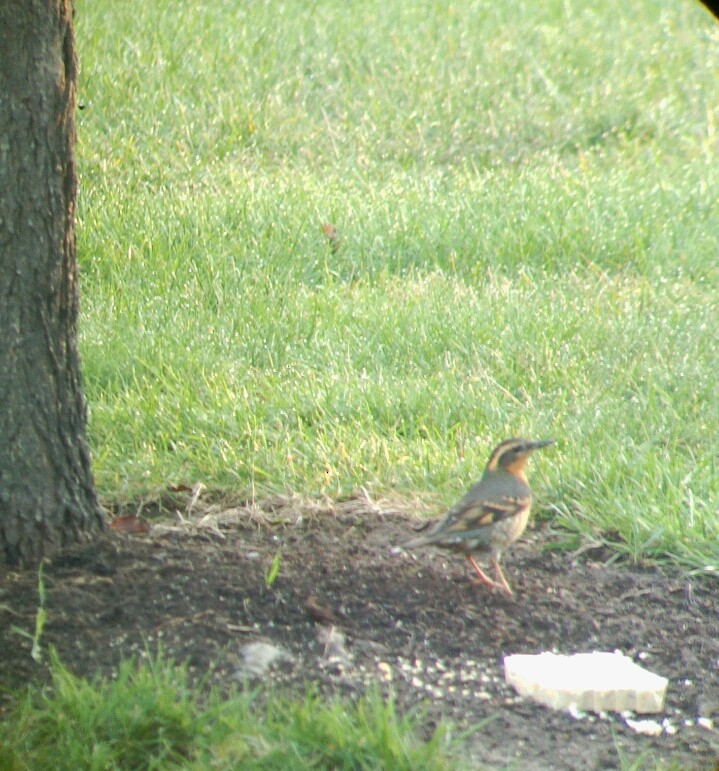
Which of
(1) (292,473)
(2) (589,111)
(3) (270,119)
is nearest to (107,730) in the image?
(1) (292,473)

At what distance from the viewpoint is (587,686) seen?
12.6ft

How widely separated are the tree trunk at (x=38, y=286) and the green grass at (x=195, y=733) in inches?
37.9

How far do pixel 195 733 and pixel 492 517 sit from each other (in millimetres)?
1442

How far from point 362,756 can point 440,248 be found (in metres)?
5.72

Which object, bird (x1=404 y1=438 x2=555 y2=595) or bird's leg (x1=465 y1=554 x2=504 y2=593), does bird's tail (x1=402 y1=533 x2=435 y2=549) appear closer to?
bird (x1=404 y1=438 x2=555 y2=595)

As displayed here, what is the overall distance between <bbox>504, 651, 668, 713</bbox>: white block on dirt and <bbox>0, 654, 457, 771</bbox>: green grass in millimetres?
456

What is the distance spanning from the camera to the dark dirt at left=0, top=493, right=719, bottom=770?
12.4 feet

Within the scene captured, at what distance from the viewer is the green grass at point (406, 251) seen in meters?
5.76

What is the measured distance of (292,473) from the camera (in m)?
5.52

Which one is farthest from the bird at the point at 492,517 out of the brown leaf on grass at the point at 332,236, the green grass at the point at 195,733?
the brown leaf on grass at the point at 332,236

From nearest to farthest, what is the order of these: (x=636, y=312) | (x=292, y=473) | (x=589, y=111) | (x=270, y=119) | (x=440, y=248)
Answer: (x=292, y=473) < (x=636, y=312) < (x=440, y=248) < (x=270, y=119) < (x=589, y=111)

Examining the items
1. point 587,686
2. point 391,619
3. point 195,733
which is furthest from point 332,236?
point 195,733

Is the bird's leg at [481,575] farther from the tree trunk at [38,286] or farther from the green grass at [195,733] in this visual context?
the tree trunk at [38,286]

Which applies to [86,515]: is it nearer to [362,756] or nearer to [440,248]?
[362,756]
